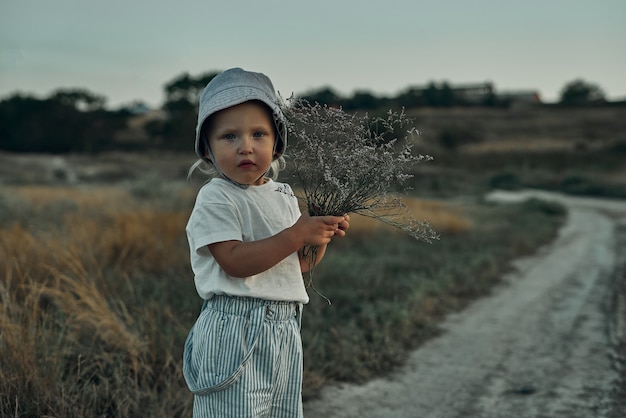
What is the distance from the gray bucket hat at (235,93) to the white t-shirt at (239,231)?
25cm

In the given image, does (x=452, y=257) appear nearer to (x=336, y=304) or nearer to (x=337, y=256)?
(x=337, y=256)

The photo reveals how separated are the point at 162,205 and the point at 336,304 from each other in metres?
7.17

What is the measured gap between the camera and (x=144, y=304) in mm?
4797

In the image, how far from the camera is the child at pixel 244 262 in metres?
1.98

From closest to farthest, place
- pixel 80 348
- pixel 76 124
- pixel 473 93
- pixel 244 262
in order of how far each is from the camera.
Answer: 1. pixel 244 262
2. pixel 80 348
3. pixel 76 124
4. pixel 473 93

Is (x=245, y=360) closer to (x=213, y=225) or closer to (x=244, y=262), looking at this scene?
(x=244, y=262)

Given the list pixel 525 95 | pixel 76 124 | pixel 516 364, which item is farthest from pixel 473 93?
pixel 516 364

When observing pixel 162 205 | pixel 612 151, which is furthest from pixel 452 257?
pixel 612 151

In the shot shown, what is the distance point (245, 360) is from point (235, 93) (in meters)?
0.92

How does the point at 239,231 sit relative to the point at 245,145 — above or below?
below

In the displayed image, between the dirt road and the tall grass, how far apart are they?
271 millimetres

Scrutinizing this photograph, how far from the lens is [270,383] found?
2094 millimetres

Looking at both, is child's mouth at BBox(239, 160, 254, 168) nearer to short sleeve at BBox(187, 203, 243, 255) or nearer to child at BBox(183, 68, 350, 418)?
child at BBox(183, 68, 350, 418)

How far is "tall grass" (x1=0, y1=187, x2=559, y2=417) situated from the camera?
10.2ft
